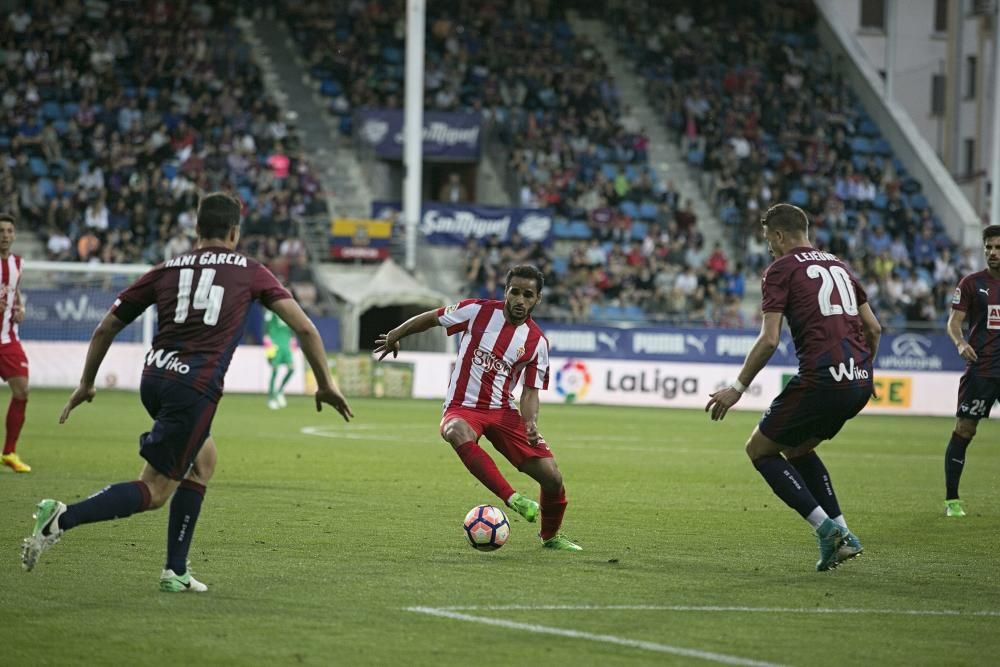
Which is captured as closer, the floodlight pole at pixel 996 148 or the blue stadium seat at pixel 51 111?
the blue stadium seat at pixel 51 111

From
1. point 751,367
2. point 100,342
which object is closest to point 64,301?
point 100,342

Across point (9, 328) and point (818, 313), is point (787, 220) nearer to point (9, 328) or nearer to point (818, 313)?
point (818, 313)

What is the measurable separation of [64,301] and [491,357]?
77.6 feet

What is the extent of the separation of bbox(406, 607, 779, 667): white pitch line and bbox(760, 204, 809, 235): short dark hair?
12.0 ft

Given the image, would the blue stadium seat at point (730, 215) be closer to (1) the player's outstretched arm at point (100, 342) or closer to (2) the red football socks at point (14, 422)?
(2) the red football socks at point (14, 422)

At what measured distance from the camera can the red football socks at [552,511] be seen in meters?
10.6

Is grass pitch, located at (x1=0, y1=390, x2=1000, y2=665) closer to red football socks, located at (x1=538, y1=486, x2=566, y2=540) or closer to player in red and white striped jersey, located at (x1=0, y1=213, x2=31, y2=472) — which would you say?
red football socks, located at (x1=538, y1=486, x2=566, y2=540)

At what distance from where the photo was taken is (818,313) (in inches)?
388

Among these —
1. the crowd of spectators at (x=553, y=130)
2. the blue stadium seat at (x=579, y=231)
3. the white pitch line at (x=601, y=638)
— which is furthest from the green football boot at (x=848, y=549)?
the blue stadium seat at (x=579, y=231)

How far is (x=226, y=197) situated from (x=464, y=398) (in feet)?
10.8

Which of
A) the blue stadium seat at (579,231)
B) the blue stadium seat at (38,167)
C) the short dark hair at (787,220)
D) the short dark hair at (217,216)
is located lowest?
the short dark hair at (217,216)

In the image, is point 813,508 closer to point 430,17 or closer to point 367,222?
point 367,222

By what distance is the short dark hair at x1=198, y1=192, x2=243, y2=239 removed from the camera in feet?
26.5

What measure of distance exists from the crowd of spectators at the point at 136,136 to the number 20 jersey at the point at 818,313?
26133 mm
